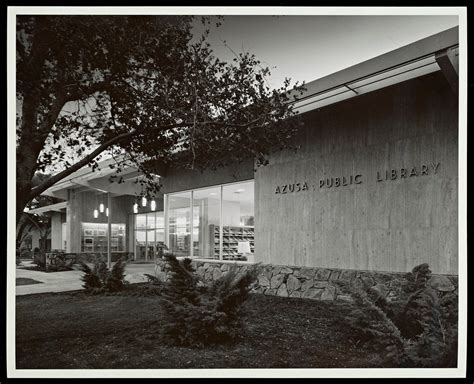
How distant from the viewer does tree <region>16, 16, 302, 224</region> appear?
4.80m

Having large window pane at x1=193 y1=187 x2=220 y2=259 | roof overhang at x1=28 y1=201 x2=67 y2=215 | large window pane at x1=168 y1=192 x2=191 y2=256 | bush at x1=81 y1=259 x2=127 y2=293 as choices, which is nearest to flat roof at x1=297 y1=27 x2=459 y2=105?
large window pane at x1=193 y1=187 x2=220 y2=259

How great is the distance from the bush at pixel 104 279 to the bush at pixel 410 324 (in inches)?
239

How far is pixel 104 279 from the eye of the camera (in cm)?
990

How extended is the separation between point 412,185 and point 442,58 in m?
2.20

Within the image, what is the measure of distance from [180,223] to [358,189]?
6431 millimetres

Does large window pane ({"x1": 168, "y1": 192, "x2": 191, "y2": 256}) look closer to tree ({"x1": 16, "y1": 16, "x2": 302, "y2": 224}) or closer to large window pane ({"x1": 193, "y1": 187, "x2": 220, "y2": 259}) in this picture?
large window pane ({"x1": 193, "y1": 187, "x2": 220, "y2": 259})

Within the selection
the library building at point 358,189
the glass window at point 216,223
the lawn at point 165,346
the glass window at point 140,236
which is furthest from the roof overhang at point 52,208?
the lawn at point 165,346

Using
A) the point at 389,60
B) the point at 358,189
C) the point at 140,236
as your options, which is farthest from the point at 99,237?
the point at 389,60

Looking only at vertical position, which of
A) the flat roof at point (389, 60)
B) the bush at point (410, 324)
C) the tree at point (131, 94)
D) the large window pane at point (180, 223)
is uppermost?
the flat roof at point (389, 60)

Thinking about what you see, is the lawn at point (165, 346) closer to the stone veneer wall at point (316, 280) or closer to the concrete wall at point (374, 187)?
the stone veneer wall at point (316, 280)

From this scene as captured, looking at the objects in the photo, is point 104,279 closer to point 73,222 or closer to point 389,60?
point 389,60

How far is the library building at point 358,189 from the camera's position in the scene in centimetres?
632

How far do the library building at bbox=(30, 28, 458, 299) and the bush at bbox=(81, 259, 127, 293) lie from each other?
2012 millimetres
